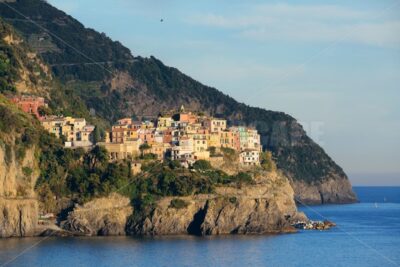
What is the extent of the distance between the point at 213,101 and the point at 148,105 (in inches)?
523

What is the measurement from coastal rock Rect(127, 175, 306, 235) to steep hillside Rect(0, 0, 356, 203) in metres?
A: 70.9

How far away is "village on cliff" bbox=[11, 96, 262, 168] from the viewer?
96688mm

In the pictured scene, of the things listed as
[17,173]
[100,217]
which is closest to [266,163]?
[100,217]

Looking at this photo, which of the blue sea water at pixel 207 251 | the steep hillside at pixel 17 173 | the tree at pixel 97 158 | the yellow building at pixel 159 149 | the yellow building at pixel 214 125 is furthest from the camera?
the yellow building at pixel 214 125

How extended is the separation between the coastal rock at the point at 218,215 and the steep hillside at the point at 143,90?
7090cm

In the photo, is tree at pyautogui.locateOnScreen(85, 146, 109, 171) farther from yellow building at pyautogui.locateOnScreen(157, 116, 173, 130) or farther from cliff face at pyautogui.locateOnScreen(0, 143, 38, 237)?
yellow building at pyautogui.locateOnScreen(157, 116, 173, 130)

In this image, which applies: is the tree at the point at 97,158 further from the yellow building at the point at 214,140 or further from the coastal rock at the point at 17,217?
the yellow building at the point at 214,140

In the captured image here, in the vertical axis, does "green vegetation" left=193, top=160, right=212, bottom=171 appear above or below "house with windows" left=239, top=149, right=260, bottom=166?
below

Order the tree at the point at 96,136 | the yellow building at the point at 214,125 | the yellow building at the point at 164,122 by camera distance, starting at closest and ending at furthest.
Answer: the tree at the point at 96,136, the yellow building at the point at 164,122, the yellow building at the point at 214,125

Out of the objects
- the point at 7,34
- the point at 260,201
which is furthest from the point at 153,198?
the point at 7,34

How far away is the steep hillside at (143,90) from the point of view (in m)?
170

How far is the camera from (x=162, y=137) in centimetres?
10044

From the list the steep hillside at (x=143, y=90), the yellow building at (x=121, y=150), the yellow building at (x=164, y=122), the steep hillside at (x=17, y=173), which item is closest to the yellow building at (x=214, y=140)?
the yellow building at (x=164, y=122)

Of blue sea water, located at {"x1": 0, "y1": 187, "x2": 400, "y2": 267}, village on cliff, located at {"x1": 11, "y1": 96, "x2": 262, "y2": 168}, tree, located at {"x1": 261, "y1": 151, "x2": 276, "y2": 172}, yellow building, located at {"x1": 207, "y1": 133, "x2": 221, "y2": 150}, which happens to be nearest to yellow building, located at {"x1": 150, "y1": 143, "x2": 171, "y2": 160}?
village on cliff, located at {"x1": 11, "y1": 96, "x2": 262, "y2": 168}
